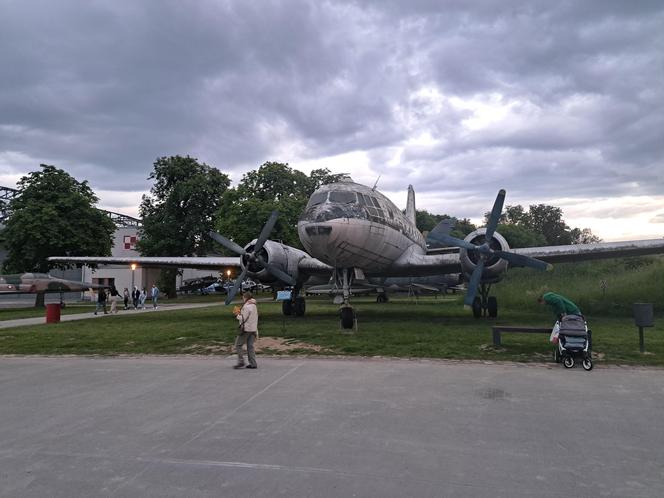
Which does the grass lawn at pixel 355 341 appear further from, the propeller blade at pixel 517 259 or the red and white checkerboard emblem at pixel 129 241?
the red and white checkerboard emblem at pixel 129 241

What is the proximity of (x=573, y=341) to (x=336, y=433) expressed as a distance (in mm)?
6091

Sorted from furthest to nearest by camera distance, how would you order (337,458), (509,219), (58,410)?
1. (509,219)
2. (58,410)
3. (337,458)

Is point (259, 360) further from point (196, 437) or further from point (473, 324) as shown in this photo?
point (473, 324)

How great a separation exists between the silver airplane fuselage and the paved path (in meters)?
6.14

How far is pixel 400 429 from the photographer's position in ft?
16.8

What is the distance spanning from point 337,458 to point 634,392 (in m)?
5.21

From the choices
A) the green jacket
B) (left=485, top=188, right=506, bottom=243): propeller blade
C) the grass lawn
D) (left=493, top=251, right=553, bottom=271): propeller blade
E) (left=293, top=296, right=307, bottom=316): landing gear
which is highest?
(left=485, top=188, right=506, bottom=243): propeller blade

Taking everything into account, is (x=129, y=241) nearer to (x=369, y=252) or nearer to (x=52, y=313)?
(x=52, y=313)

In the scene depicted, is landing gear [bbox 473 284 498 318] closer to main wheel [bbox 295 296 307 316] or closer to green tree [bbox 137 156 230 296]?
main wheel [bbox 295 296 307 316]

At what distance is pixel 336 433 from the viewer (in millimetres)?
4980

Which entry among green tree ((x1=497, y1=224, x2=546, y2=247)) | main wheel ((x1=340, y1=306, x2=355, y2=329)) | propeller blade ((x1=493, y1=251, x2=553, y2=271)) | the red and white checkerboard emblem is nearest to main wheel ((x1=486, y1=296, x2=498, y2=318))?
propeller blade ((x1=493, y1=251, x2=553, y2=271))

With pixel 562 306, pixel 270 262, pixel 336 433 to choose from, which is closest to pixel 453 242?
pixel 562 306

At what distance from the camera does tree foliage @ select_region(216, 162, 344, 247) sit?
4334cm

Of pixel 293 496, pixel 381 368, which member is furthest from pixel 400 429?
pixel 381 368
